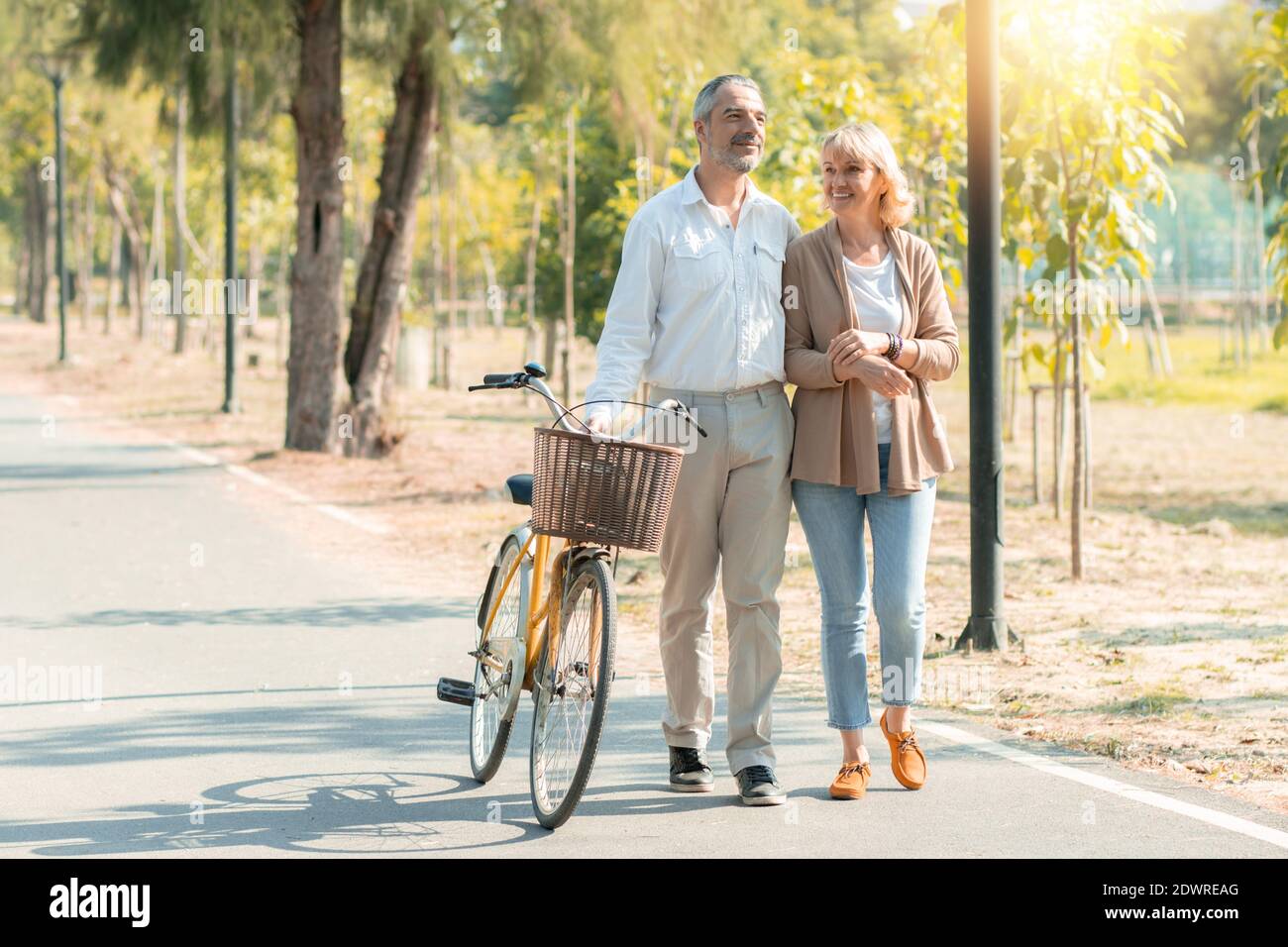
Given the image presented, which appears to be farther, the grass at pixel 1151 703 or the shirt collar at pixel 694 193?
the grass at pixel 1151 703

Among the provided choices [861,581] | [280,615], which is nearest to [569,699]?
[861,581]

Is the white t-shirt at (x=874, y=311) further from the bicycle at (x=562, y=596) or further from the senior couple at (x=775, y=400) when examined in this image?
the bicycle at (x=562, y=596)

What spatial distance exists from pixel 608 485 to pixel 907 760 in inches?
59.1

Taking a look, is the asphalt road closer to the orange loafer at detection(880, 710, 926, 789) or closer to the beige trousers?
the orange loafer at detection(880, 710, 926, 789)

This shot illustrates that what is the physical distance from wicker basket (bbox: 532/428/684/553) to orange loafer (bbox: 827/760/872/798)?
111 centimetres

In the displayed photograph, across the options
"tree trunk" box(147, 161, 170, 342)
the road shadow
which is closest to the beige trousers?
the road shadow

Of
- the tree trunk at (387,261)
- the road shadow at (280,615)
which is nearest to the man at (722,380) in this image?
the road shadow at (280,615)

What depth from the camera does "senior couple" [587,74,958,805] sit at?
5676 millimetres

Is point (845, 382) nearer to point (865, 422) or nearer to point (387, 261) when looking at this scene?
point (865, 422)

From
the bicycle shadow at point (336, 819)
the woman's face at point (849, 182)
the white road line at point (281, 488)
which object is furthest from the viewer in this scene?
the white road line at point (281, 488)

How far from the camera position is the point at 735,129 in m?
5.62

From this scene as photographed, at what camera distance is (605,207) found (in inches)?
1005

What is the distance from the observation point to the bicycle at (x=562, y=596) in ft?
17.1

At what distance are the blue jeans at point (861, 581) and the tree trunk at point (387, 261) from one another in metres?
11.8
